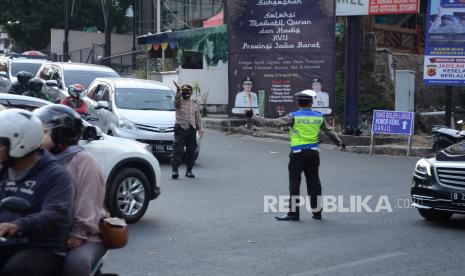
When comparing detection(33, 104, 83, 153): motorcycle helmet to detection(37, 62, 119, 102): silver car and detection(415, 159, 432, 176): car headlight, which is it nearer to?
detection(415, 159, 432, 176): car headlight

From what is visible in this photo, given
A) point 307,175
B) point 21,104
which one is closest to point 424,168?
point 307,175

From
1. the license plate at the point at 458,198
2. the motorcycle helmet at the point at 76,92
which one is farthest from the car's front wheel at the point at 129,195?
the motorcycle helmet at the point at 76,92

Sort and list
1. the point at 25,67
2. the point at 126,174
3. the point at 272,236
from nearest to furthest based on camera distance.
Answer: the point at 272,236, the point at 126,174, the point at 25,67

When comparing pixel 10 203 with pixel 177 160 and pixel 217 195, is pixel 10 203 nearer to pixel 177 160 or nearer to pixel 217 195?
pixel 217 195

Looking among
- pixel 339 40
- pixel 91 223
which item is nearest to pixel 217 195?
pixel 91 223

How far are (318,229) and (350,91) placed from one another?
13386mm

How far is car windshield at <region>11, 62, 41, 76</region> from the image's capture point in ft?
77.7

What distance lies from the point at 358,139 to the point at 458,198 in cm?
1257

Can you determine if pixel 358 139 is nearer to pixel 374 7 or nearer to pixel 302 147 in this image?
pixel 374 7

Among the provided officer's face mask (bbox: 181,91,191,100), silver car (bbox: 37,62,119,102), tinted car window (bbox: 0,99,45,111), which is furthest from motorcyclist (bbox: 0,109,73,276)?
silver car (bbox: 37,62,119,102)

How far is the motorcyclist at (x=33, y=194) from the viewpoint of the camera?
4273mm

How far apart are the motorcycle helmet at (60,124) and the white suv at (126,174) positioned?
4.70 m

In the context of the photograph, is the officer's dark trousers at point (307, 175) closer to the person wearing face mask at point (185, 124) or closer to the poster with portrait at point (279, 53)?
the person wearing face mask at point (185, 124)

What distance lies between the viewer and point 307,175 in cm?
1080
